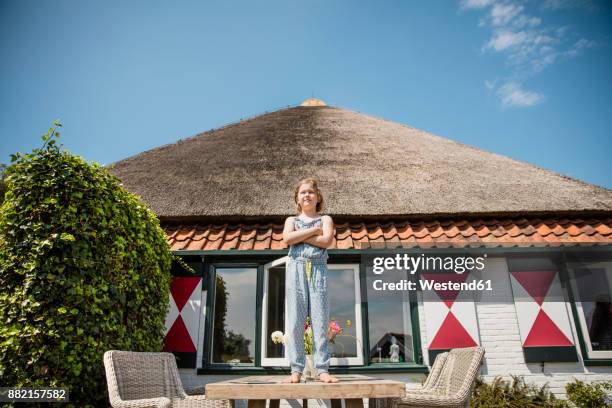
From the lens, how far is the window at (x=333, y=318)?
5039 mm

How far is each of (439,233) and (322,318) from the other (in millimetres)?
3490

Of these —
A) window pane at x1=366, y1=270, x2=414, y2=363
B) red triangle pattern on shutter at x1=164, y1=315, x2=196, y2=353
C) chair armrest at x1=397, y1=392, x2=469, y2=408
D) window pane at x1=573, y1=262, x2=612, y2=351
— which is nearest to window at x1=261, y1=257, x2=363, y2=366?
window pane at x1=366, y1=270, x2=414, y2=363

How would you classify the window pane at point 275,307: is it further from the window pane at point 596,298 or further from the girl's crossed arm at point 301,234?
the window pane at point 596,298

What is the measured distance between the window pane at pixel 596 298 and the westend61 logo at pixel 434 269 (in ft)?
4.35

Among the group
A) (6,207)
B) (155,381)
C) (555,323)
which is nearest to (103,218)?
(6,207)

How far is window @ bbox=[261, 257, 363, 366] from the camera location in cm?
504

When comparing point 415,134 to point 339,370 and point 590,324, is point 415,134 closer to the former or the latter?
point 590,324

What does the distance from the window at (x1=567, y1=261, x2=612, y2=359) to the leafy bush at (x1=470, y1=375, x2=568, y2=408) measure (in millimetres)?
1070

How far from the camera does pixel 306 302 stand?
2.40 m

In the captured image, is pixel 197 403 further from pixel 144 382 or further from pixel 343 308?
pixel 343 308

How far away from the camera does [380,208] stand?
211 inches

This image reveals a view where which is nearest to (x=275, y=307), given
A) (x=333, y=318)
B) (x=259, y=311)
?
(x=259, y=311)

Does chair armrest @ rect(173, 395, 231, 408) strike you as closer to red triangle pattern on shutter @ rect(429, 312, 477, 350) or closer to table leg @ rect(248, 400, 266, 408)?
table leg @ rect(248, 400, 266, 408)

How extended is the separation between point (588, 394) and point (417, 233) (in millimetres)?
2756
